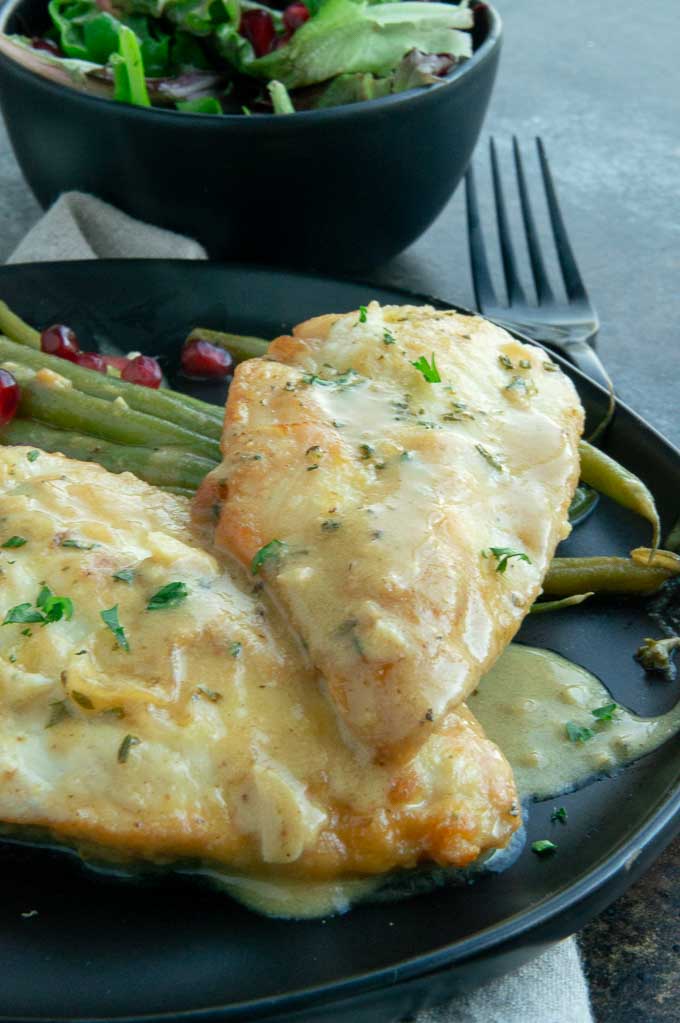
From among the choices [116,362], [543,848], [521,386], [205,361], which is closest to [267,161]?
[205,361]

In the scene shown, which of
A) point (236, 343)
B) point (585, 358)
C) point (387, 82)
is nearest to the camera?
point (236, 343)

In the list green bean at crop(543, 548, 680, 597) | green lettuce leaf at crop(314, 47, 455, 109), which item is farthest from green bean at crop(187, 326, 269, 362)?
green bean at crop(543, 548, 680, 597)

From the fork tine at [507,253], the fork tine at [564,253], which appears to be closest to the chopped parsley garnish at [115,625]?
the fork tine at [507,253]

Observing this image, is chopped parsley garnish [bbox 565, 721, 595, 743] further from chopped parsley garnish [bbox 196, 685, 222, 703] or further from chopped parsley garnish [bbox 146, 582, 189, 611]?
chopped parsley garnish [bbox 146, 582, 189, 611]

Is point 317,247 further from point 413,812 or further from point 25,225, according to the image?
point 413,812

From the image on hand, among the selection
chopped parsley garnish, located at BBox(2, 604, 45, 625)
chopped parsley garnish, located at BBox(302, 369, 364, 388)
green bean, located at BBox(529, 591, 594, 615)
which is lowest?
green bean, located at BBox(529, 591, 594, 615)

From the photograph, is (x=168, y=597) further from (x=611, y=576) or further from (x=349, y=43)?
(x=349, y=43)

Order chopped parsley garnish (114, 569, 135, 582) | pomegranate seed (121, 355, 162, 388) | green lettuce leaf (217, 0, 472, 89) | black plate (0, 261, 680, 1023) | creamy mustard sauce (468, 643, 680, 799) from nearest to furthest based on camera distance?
1. black plate (0, 261, 680, 1023)
2. chopped parsley garnish (114, 569, 135, 582)
3. creamy mustard sauce (468, 643, 680, 799)
4. pomegranate seed (121, 355, 162, 388)
5. green lettuce leaf (217, 0, 472, 89)
